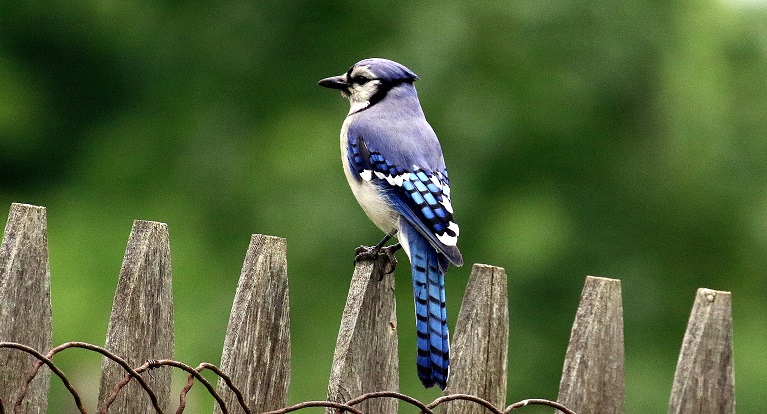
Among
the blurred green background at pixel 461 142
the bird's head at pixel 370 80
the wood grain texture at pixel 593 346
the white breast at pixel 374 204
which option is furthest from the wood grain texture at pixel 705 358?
the blurred green background at pixel 461 142

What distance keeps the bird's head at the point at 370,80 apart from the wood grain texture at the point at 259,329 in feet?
5.84

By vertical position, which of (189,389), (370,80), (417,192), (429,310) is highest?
→ (370,80)

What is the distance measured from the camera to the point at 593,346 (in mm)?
2799

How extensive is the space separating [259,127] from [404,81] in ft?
7.42

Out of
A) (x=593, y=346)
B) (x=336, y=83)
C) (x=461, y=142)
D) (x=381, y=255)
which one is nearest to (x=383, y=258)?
(x=381, y=255)

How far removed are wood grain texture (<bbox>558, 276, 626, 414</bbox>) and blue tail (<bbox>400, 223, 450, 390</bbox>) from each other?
0.31m

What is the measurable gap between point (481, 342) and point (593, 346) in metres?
0.28

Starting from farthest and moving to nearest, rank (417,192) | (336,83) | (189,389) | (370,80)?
1. (336,83)
2. (370,80)
3. (417,192)
4. (189,389)

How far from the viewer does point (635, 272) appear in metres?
6.52

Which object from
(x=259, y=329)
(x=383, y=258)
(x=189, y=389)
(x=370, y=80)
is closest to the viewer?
(x=189, y=389)

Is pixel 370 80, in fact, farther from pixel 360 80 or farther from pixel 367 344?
pixel 367 344

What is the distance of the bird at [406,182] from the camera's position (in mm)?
2928

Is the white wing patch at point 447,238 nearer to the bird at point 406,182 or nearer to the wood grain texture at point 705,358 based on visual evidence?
the bird at point 406,182

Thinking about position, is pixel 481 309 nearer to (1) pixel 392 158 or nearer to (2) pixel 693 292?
(1) pixel 392 158
